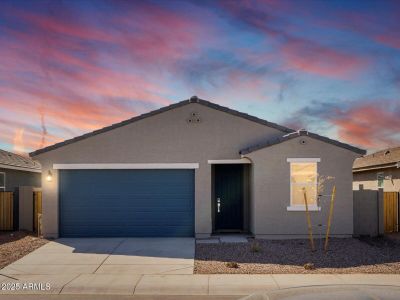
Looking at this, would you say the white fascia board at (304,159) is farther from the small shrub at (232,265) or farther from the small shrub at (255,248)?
the small shrub at (232,265)

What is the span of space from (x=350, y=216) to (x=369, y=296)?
13320 millimetres

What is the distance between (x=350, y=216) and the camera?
15.9 meters

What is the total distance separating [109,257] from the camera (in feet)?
42.9

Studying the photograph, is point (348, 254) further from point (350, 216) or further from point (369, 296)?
point (369, 296)

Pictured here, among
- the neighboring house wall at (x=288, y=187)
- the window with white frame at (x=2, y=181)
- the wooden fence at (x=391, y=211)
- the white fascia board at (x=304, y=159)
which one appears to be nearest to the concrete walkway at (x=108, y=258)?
the neighboring house wall at (x=288, y=187)

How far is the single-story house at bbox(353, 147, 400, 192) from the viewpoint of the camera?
20.8 meters

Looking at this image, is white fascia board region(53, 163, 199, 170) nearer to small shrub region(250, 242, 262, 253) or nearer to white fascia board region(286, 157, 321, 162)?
white fascia board region(286, 157, 321, 162)

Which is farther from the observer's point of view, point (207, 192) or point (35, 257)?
point (207, 192)

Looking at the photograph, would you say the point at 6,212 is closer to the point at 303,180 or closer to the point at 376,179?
the point at 303,180

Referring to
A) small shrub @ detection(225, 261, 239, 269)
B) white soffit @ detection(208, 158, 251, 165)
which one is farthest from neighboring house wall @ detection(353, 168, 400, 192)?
small shrub @ detection(225, 261, 239, 269)

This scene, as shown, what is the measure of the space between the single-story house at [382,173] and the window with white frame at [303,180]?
5482 millimetres

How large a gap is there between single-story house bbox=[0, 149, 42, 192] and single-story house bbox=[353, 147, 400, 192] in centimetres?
1714

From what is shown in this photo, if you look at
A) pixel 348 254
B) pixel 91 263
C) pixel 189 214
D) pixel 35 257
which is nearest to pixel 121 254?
pixel 91 263

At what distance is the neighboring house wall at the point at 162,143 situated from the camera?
16625 millimetres
